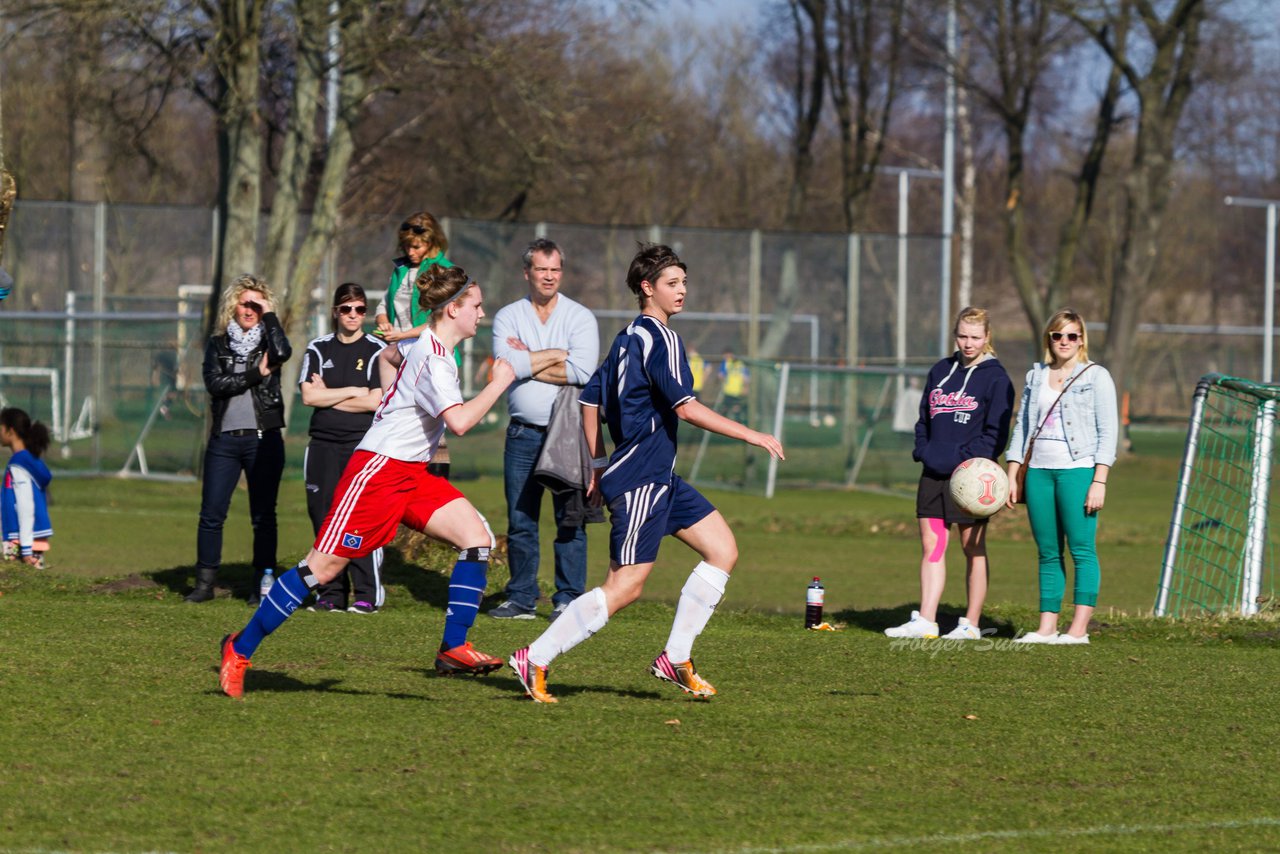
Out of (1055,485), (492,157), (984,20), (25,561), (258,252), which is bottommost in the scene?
(25,561)

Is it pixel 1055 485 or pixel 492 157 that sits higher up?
pixel 492 157

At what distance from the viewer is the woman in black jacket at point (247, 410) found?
9.62m

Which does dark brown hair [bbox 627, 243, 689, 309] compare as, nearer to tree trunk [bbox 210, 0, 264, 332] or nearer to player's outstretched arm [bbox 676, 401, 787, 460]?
player's outstretched arm [bbox 676, 401, 787, 460]

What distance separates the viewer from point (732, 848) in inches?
187

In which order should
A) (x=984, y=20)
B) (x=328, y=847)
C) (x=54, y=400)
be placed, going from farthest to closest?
(x=984, y=20)
(x=54, y=400)
(x=328, y=847)

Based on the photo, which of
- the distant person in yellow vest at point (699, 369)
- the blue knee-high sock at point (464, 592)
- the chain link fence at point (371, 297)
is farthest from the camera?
the distant person in yellow vest at point (699, 369)

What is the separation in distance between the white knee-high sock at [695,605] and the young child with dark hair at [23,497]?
22.4 feet

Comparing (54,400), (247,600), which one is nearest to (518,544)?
(247,600)

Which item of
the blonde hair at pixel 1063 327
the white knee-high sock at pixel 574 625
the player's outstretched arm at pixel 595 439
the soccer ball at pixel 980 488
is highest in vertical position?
→ the blonde hair at pixel 1063 327

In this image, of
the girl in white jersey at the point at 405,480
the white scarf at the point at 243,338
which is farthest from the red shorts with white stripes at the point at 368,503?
the white scarf at the point at 243,338

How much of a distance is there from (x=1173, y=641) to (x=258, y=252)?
16.3 meters

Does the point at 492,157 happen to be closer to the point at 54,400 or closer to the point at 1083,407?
the point at 54,400

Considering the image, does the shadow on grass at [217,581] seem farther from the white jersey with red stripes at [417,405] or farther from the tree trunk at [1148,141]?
the tree trunk at [1148,141]

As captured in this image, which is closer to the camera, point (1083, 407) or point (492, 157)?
point (1083, 407)
